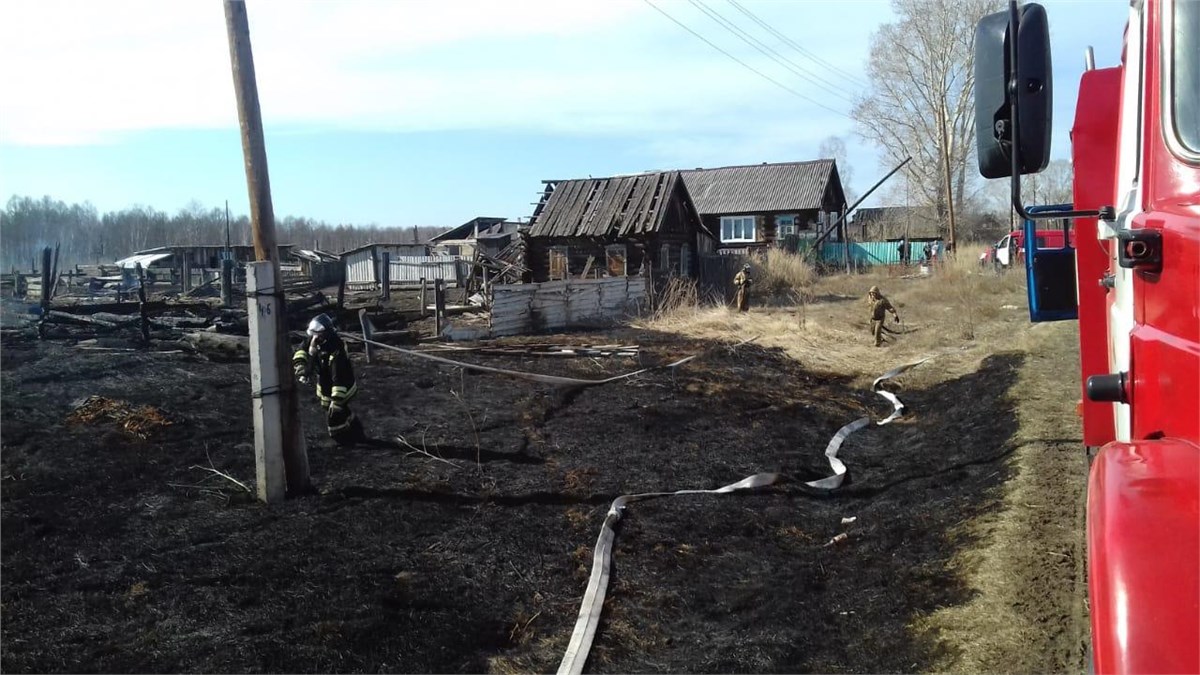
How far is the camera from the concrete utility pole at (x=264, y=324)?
6496 millimetres

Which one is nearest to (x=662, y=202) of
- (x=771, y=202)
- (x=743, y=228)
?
(x=771, y=202)

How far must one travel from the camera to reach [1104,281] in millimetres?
3539

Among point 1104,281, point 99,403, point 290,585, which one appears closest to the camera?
point 1104,281

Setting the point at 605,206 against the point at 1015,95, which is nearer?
the point at 1015,95

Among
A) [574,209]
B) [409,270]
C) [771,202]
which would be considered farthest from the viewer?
[771,202]

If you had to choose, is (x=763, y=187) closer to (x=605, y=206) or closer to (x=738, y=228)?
(x=738, y=228)

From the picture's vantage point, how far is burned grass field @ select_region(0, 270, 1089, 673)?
4602mm

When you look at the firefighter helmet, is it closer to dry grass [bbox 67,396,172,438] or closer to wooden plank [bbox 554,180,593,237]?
dry grass [bbox 67,396,172,438]

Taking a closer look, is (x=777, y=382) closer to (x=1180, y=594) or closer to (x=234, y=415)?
(x=234, y=415)

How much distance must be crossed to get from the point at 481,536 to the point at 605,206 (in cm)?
2386

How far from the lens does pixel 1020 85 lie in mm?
2576

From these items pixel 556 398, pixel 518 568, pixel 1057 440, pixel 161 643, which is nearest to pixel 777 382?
pixel 556 398

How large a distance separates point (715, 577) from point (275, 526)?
10.2 ft

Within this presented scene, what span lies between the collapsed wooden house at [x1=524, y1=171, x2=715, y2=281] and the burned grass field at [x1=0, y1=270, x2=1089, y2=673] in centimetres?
1754
